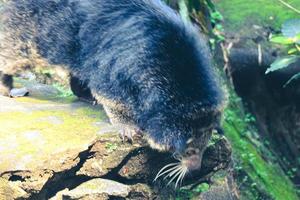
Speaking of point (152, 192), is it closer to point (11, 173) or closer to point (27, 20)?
point (11, 173)

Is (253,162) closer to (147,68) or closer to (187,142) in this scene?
(187,142)

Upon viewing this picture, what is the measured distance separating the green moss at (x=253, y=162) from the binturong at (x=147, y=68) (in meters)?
1.49

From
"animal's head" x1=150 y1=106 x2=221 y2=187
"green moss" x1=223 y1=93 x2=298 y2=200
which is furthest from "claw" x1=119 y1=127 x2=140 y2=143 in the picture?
"green moss" x1=223 y1=93 x2=298 y2=200

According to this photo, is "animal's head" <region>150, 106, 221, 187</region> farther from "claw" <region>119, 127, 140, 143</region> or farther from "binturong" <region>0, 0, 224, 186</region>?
"claw" <region>119, 127, 140, 143</region>

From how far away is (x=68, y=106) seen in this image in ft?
16.3

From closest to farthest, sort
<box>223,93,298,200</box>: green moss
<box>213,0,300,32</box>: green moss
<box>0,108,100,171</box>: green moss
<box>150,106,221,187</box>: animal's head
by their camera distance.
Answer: <box>0,108,100,171</box>: green moss < <box>150,106,221,187</box>: animal's head < <box>223,93,298,200</box>: green moss < <box>213,0,300,32</box>: green moss

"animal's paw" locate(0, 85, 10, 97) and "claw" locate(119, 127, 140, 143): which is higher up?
"animal's paw" locate(0, 85, 10, 97)

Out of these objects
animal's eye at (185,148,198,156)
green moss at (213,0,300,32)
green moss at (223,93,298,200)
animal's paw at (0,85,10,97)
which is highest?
animal's paw at (0,85,10,97)

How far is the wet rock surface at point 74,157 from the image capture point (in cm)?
386

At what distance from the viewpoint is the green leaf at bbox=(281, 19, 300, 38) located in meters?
3.98

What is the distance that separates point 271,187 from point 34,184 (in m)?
3.16

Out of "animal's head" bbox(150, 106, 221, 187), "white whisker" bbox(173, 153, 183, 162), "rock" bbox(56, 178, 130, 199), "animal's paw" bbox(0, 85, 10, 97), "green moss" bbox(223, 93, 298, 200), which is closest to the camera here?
"rock" bbox(56, 178, 130, 199)

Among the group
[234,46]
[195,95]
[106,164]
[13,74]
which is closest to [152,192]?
[106,164]

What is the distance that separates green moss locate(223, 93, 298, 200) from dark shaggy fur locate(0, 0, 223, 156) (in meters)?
1.78
